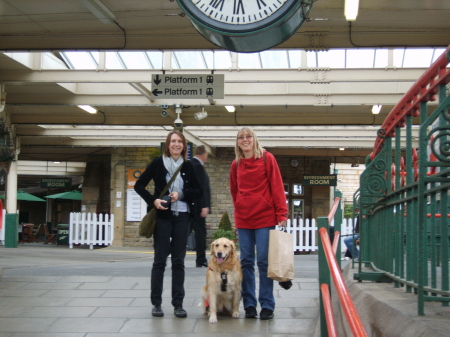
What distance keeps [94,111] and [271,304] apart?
35.6 feet

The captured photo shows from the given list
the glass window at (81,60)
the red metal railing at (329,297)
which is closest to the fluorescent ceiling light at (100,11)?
the red metal railing at (329,297)

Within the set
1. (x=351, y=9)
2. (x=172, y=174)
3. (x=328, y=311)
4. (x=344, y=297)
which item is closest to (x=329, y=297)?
(x=328, y=311)

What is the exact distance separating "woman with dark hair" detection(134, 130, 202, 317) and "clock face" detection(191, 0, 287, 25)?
4.80 ft

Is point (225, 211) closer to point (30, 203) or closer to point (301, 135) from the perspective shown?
point (301, 135)

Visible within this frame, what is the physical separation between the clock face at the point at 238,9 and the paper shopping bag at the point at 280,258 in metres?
1.66

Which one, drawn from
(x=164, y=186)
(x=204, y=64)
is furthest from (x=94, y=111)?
(x=164, y=186)

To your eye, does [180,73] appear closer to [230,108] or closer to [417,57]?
[230,108]

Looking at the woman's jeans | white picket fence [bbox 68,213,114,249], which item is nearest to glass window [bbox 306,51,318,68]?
the woman's jeans

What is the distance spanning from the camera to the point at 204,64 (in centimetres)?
1430

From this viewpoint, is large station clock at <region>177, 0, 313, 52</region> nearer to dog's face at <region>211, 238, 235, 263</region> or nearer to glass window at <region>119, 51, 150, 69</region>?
dog's face at <region>211, 238, 235, 263</region>

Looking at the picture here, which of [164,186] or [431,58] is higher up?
[431,58]

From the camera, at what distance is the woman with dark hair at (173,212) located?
17.3 ft

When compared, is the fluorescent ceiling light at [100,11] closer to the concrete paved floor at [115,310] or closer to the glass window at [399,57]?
the concrete paved floor at [115,310]

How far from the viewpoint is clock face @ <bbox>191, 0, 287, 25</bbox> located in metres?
4.17
